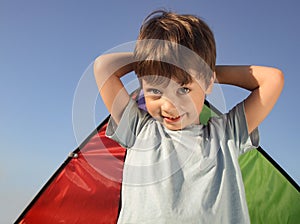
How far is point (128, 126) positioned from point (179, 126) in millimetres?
138

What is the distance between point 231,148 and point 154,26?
0.38 meters

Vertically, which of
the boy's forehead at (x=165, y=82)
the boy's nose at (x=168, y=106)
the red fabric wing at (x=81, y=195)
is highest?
the boy's forehead at (x=165, y=82)

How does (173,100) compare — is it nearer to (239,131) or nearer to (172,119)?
(172,119)

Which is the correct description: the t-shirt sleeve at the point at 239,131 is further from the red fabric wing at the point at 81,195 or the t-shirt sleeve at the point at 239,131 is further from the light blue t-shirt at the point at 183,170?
the red fabric wing at the point at 81,195

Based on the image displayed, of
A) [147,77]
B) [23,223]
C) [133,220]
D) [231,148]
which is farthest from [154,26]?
[23,223]

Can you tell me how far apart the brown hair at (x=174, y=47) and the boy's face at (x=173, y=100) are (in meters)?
0.02

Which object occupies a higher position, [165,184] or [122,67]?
[122,67]

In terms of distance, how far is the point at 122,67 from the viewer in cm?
115

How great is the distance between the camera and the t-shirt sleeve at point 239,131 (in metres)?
1.11

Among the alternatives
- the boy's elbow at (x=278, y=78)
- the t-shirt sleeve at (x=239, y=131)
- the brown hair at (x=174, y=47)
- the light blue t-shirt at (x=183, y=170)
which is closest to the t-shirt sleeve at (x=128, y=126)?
the light blue t-shirt at (x=183, y=170)

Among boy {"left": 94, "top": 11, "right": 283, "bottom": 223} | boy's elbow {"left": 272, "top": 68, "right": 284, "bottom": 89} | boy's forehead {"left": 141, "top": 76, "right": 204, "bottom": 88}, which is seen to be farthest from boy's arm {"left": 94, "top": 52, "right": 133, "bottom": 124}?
boy's elbow {"left": 272, "top": 68, "right": 284, "bottom": 89}

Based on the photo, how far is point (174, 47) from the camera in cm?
100

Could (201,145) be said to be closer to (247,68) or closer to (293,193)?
(247,68)

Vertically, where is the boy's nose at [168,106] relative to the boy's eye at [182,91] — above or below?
below
